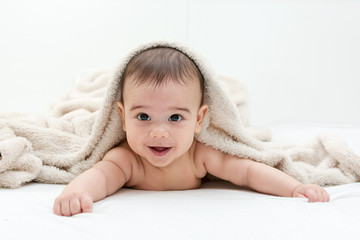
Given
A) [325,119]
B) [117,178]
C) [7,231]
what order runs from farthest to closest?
[325,119] → [117,178] → [7,231]

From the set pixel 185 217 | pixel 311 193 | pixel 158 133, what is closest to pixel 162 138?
pixel 158 133

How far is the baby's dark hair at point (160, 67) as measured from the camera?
0.89m

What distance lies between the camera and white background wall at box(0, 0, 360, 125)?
86.0 inches

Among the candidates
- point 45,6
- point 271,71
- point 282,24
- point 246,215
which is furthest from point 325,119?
point 45,6

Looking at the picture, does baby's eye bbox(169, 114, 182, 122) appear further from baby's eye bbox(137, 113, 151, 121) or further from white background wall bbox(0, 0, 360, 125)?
white background wall bbox(0, 0, 360, 125)

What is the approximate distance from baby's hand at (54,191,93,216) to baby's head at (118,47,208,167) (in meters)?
0.21

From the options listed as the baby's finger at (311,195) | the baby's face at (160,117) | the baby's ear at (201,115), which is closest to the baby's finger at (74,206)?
the baby's face at (160,117)

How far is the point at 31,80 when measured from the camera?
222 centimetres

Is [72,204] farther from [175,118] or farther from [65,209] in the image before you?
[175,118]

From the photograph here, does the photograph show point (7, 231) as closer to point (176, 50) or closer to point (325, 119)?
point (176, 50)

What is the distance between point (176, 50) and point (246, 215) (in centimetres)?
47

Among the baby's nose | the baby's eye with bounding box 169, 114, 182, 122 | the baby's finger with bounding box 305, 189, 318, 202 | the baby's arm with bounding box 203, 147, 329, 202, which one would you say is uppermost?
the baby's eye with bounding box 169, 114, 182, 122

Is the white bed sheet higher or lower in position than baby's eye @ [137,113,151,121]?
lower

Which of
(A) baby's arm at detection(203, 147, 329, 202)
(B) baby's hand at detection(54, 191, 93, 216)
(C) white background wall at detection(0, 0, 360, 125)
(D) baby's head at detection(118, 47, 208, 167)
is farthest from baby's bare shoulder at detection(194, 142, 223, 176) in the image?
(C) white background wall at detection(0, 0, 360, 125)
